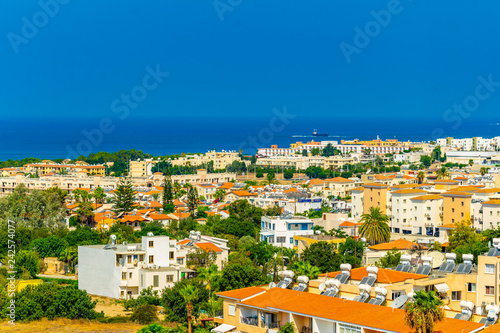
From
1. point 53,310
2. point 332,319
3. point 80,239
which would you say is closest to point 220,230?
point 80,239

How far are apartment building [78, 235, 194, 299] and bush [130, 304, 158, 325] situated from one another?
3.13 meters

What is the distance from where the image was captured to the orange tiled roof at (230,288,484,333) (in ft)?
57.2

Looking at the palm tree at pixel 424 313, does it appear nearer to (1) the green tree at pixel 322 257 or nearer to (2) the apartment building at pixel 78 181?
(1) the green tree at pixel 322 257

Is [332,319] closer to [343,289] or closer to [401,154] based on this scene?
[343,289]

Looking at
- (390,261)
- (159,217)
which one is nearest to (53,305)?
Answer: (390,261)

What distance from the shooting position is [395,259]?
34.0 m

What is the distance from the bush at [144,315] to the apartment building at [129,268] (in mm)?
3131

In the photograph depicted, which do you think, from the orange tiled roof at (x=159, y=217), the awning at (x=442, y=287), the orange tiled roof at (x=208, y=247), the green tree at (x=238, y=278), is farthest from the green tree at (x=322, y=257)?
the orange tiled roof at (x=159, y=217)

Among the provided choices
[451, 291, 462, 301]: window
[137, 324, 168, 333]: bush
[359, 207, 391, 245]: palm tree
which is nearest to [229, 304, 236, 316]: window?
[137, 324, 168, 333]: bush

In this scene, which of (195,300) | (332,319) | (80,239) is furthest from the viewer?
(80,239)

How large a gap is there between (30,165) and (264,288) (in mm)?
88133

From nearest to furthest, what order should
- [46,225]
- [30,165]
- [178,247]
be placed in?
1. [178,247]
2. [46,225]
3. [30,165]

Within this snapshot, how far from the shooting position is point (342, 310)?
18812mm

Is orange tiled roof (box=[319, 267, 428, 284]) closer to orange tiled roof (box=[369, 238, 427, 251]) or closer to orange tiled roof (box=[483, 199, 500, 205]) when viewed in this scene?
orange tiled roof (box=[369, 238, 427, 251])
